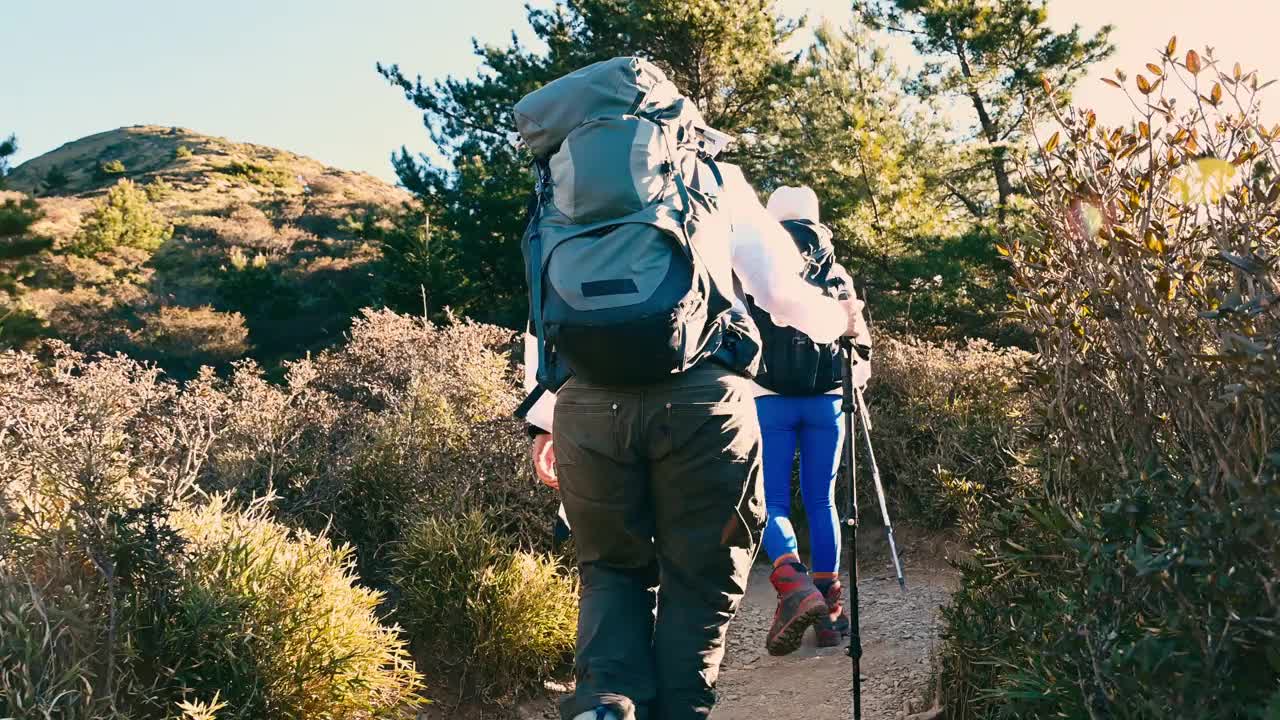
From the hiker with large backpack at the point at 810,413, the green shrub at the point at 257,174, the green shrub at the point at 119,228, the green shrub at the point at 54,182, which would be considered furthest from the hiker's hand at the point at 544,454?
the green shrub at the point at 54,182

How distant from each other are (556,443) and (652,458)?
0.27 m

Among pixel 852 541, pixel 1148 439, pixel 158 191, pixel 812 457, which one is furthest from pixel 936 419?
pixel 158 191

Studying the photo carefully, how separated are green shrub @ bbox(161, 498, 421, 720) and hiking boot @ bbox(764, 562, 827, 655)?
4.73 ft

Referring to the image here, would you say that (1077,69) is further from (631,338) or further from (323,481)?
(631,338)

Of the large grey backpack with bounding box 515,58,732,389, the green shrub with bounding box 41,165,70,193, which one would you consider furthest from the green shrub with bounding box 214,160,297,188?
the large grey backpack with bounding box 515,58,732,389

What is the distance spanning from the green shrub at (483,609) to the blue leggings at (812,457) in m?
1.08

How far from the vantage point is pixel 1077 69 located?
1521 cm

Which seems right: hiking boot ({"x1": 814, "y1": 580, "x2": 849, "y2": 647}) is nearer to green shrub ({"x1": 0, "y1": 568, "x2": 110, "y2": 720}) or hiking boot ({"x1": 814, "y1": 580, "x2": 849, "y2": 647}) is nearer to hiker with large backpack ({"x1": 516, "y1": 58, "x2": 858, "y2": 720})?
hiker with large backpack ({"x1": 516, "y1": 58, "x2": 858, "y2": 720})

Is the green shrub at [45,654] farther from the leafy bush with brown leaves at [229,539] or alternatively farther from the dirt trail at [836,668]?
the dirt trail at [836,668]

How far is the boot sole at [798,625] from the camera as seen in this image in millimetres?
3645

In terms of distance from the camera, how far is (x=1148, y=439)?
2250 millimetres

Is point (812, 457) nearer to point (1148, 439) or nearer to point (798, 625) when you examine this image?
point (798, 625)

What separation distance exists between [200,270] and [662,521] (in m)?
27.6

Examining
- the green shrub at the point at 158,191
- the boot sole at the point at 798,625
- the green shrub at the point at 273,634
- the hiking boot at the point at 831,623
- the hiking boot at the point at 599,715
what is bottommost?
the hiking boot at the point at 831,623
